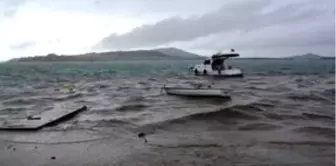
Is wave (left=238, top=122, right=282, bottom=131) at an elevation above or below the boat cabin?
below

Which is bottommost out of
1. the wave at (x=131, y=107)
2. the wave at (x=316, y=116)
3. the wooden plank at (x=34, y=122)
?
the wave at (x=316, y=116)

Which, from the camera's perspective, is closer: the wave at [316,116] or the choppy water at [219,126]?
the choppy water at [219,126]

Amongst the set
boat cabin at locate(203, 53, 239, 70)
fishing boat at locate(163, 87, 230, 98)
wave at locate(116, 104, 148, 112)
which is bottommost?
wave at locate(116, 104, 148, 112)

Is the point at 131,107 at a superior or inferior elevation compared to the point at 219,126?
superior

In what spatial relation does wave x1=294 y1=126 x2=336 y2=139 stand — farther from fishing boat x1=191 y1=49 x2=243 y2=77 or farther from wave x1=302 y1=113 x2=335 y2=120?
fishing boat x1=191 y1=49 x2=243 y2=77

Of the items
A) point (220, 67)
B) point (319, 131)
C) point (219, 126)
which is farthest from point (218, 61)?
point (319, 131)

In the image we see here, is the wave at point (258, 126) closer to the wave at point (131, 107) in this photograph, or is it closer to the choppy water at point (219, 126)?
the choppy water at point (219, 126)

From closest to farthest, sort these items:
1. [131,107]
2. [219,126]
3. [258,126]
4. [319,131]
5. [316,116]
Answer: [319,131], [258,126], [219,126], [316,116], [131,107]

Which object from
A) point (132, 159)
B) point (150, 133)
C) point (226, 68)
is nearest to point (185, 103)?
point (150, 133)

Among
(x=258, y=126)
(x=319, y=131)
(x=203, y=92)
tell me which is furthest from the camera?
(x=203, y=92)

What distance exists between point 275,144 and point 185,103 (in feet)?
36.9

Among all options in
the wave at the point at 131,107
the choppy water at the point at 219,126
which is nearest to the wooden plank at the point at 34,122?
the choppy water at the point at 219,126

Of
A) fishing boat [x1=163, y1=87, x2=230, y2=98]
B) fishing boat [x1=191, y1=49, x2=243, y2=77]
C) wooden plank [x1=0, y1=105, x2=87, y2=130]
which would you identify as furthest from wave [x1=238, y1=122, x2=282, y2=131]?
fishing boat [x1=191, y1=49, x2=243, y2=77]

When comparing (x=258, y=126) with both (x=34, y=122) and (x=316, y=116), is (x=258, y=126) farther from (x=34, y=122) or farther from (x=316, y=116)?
(x=34, y=122)
